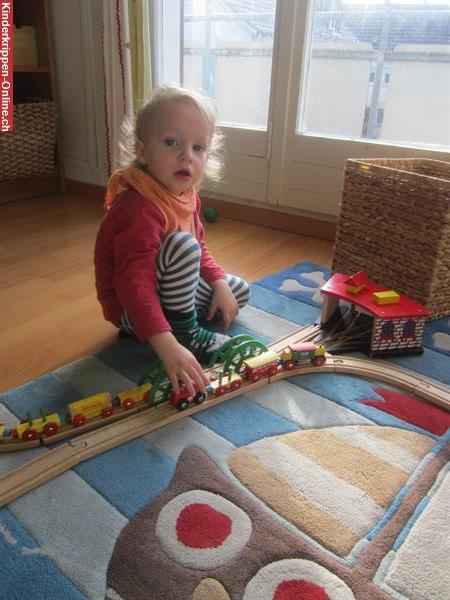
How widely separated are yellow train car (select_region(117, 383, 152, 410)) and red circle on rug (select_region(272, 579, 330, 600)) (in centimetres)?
35

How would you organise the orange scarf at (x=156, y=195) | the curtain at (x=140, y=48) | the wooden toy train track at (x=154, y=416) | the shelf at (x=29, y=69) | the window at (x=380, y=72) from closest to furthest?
the wooden toy train track at (x=154, y=416), the orange scarf at (x=156, y=195), the window at (x=380, y=72), the curtain at (x=140, y=48), the shelf at (x=29, y=69)

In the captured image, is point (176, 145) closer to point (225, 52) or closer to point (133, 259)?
point (133, 259)

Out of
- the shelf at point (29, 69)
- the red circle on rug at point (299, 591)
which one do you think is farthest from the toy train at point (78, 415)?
the shelf at point (29, 69)

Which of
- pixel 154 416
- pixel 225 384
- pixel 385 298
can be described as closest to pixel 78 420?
pixel 154 416

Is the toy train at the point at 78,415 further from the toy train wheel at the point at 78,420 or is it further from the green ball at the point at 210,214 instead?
the green ball at the point at 210,214

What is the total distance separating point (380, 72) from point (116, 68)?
870 millimetres

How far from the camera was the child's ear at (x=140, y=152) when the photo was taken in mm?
909

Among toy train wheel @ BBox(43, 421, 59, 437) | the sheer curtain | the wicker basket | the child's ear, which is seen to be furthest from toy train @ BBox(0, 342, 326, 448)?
the wicker basket

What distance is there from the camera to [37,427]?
0.71 metres

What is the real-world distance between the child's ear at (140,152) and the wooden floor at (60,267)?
0.35 meters

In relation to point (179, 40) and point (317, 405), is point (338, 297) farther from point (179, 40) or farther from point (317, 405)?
point (179, 40)

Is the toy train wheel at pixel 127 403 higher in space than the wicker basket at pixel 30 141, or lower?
lower

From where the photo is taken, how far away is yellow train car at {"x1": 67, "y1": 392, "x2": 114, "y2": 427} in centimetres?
73

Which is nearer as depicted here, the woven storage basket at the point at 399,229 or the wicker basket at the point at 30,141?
the woven storage basket at the point at 399,229
